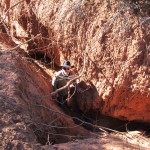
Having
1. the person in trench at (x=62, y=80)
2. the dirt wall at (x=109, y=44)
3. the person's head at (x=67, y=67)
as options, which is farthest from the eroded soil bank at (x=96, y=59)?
the person's head at (x=67, y=67)

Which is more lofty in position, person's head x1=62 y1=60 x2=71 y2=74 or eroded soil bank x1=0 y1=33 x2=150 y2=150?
person's head x1=62 y1=60 x2=71 y2=74

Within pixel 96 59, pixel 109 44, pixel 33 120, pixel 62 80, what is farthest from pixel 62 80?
pixel 33 120

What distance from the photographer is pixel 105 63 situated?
21.9ft

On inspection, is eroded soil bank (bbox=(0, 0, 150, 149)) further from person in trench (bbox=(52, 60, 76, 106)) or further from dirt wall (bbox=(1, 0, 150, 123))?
person in trench (bbox=(52, 60, 76, 106))

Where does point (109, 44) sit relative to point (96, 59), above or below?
above

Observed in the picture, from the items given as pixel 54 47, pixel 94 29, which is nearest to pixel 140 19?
pixel 94 29

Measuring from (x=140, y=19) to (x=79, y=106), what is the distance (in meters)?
2.43

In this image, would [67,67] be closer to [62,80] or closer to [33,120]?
[62,80]

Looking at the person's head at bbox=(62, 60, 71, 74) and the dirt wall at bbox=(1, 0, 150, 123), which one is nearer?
the dirt wall at bbox=(1, 0, 150, 123)

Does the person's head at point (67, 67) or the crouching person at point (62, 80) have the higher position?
the person's head at point (67, 67)

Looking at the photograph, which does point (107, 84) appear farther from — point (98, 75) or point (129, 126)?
point (129, 126)

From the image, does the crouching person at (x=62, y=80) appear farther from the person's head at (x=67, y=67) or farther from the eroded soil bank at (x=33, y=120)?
the eroded soil bank at (x=33, y=120)

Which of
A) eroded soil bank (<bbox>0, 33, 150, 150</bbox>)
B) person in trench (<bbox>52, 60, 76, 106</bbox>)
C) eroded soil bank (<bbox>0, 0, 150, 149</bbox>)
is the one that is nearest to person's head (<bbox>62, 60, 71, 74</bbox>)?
person in trench (<bbox>52, 60, 76, 106</bbox>)

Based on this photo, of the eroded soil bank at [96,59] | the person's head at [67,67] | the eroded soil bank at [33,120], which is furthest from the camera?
the person's head at [67,67]
